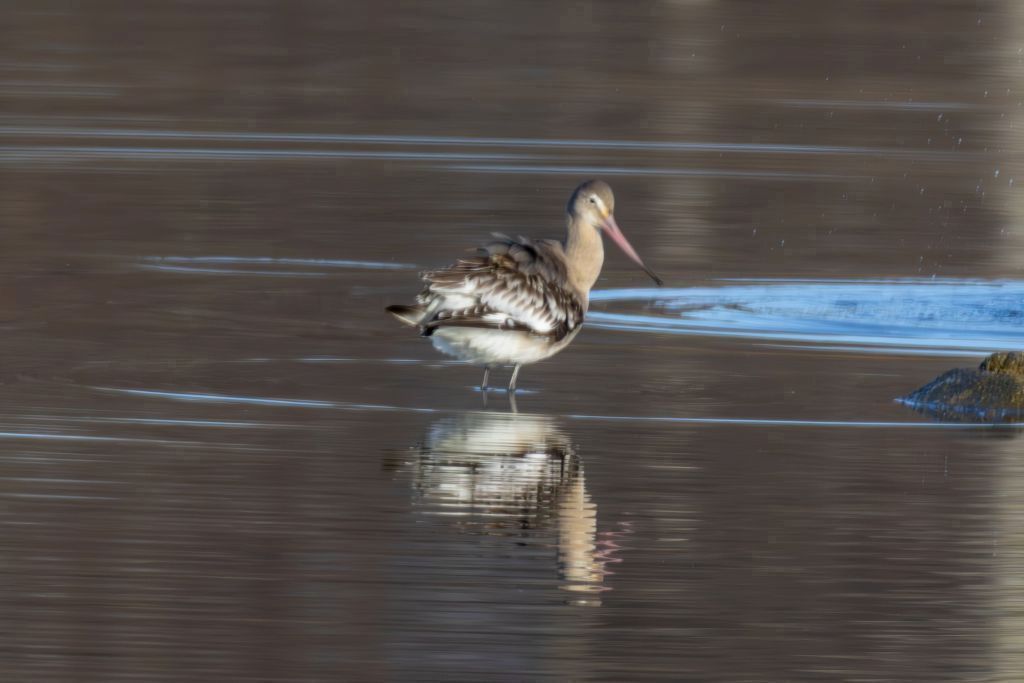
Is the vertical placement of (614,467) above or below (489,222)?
below

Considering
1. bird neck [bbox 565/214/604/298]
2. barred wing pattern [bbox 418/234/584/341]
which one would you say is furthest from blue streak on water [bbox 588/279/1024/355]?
barred wing pattern [bbox 418/234/584/341]

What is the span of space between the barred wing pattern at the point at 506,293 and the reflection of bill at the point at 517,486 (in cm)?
46

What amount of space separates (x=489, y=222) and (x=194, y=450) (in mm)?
8397

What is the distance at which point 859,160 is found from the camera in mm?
23344

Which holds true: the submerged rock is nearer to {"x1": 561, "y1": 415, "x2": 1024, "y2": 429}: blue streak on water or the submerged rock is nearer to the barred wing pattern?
{"x1": 561, "y1": 415, "x2": 1024, "y2": 429}: blue streak on water

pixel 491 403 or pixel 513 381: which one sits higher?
pixel 513 381

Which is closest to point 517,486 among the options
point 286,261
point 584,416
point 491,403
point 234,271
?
point 584,416

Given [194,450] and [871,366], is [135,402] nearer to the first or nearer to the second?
[194,450]

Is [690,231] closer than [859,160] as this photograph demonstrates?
Yes

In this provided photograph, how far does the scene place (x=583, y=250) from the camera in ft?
40.3

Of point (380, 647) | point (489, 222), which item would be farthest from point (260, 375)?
point (489, 222)

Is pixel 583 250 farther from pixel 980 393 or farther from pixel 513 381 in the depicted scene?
pixel 980 393

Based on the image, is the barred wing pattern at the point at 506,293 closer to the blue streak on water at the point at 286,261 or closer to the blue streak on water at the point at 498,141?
the blue streak on water at the point at 286,261

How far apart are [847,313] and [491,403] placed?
381 cm
